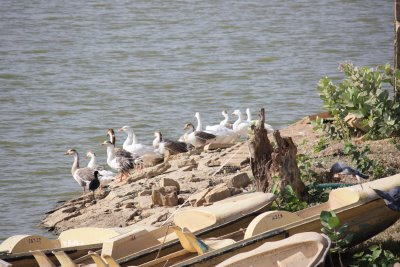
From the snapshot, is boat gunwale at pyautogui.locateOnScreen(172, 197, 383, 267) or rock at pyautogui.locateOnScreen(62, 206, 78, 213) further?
rock at pyautogui.locateOnScreen(62, 206, 78, 213)

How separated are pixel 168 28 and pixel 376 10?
7818mm

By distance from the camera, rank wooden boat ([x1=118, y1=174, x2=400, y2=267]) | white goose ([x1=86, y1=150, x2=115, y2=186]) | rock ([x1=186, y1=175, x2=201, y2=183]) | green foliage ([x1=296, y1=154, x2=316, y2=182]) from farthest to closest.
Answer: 1. white goose ([x1=86, y1=150, x2=115, y2=186])
2. rock ([x1=186, y1=175, x2=201, y2=183])
3. green foliage ([x1=296, y1=154, x2=316, y2=182])
4. wooden boat ([x1=118, y1=174, x2=400, y2=267])

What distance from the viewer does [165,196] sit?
1277 centimetres

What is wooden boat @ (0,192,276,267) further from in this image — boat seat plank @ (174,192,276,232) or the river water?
the river water

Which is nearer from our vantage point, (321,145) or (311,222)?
(311,222)

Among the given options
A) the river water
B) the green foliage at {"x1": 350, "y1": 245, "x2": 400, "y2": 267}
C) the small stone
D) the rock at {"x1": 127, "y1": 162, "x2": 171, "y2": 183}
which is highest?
the green foliage at {"x1": 350, "y1": 245, "x2": 400, "y2": 267}

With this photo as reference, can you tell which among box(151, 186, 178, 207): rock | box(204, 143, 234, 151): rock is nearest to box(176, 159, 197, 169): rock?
box(204, 143, 234, 151): rock

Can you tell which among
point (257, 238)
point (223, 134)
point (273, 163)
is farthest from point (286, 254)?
point (223, 134)

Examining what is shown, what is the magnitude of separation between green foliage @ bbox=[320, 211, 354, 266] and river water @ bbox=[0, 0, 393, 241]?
5.88m

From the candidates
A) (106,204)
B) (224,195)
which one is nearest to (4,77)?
(106,204)

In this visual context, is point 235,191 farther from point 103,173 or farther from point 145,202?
point 103,173

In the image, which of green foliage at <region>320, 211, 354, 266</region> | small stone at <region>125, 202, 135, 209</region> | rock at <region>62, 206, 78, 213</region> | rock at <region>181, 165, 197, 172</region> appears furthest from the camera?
rock at <region>181, 165, 197, 172</region>

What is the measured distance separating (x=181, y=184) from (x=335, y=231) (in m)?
4.63

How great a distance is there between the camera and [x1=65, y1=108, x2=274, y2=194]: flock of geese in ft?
52.4
